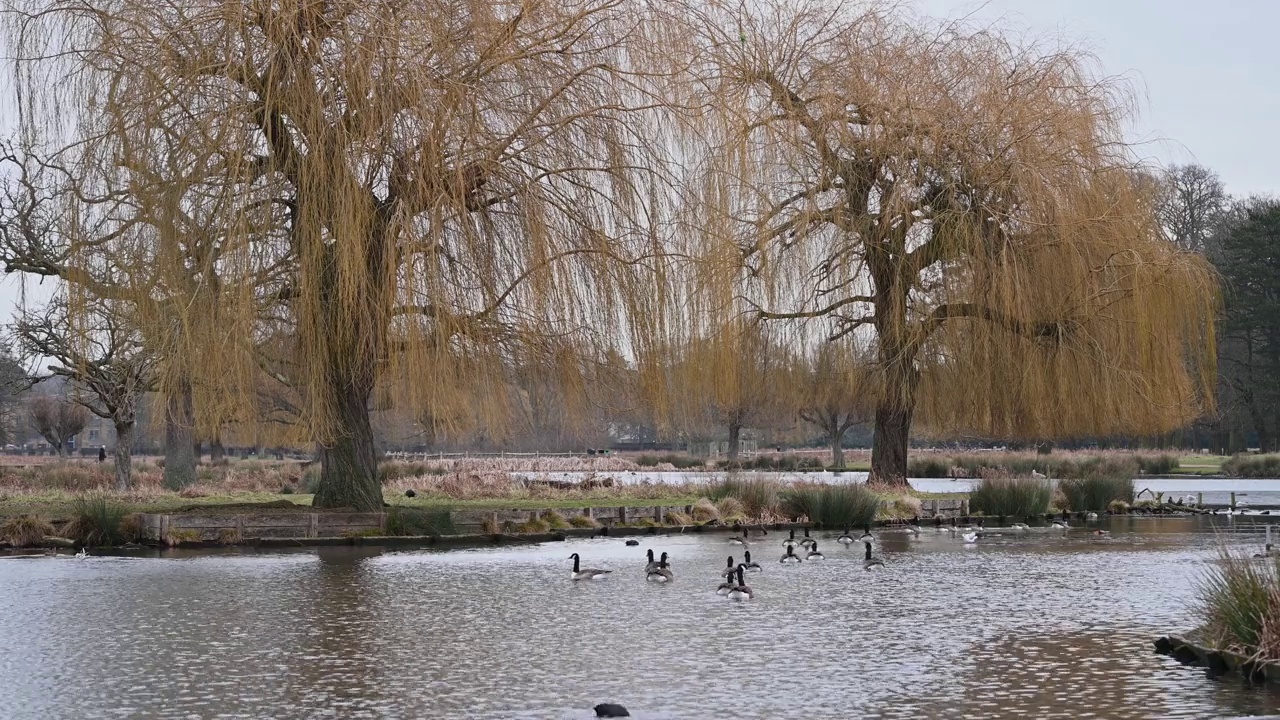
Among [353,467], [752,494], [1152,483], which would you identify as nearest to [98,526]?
[353,467]

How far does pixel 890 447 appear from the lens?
100 ft

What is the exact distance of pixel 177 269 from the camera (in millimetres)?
18641

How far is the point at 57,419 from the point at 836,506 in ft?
146

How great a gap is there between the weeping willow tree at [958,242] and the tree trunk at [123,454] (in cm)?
1345

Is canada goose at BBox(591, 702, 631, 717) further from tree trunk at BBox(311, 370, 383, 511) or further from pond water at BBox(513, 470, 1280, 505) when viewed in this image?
pond water at BBox(513, 470, 1280, 505)

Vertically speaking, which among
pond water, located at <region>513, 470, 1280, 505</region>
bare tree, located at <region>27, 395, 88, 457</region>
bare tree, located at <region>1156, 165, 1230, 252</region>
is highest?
bare tree, located at <region>1156, 165, 1230, 252</region>

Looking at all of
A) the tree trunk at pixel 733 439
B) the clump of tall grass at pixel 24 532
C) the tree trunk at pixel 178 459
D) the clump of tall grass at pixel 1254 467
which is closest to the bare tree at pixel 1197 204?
the clump of tall grass at pixel 1254 467

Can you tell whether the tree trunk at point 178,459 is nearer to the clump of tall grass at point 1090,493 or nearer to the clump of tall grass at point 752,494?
the clump of tall grass at point 752,494

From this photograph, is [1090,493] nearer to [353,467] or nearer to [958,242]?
Result: [958,242]

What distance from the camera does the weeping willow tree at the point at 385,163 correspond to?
61.1 feet

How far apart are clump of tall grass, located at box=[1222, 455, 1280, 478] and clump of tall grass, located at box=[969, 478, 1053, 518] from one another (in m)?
26.8

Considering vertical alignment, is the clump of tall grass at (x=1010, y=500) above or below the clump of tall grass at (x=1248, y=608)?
above

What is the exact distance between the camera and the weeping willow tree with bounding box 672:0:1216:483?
1046 inches

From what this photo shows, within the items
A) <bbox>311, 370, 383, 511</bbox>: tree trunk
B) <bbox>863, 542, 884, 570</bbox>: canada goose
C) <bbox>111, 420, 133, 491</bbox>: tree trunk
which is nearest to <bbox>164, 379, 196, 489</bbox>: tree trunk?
<bbox>111, 420, 133, 491</bbox>: tree trunk
